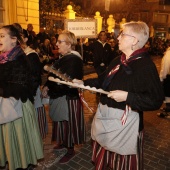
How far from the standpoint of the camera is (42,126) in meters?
4.00

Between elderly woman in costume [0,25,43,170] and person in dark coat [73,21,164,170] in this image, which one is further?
elderly woman in costume [0,25,43,170]

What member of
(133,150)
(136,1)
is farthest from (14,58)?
(136,1)

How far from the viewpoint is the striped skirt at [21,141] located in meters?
2.79

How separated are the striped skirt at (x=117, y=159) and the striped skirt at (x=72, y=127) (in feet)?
3.12

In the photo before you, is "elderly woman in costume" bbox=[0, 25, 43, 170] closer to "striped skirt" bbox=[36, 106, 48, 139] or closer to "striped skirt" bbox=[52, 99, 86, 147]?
"striped skirt" bbox=[52, 99, 86, 147]

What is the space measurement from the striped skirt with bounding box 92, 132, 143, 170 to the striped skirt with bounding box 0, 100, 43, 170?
34.2 inches

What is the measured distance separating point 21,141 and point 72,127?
3.44 ft

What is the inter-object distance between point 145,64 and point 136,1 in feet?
98.2

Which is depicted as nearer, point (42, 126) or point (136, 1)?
point (42, 126)

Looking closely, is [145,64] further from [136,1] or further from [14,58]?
[136,1]

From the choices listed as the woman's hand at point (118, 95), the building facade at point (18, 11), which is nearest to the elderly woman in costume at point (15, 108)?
the woman's hand at point (118, 95)

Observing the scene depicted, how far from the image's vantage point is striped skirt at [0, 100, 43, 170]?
279cm

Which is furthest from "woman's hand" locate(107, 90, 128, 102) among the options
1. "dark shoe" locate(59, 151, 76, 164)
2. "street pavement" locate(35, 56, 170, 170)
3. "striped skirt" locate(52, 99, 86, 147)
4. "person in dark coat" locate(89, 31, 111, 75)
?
"person in dark coat" locate(89, 31, 111, 75)

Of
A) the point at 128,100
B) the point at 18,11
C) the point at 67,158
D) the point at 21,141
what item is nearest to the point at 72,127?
the point at 67,158
